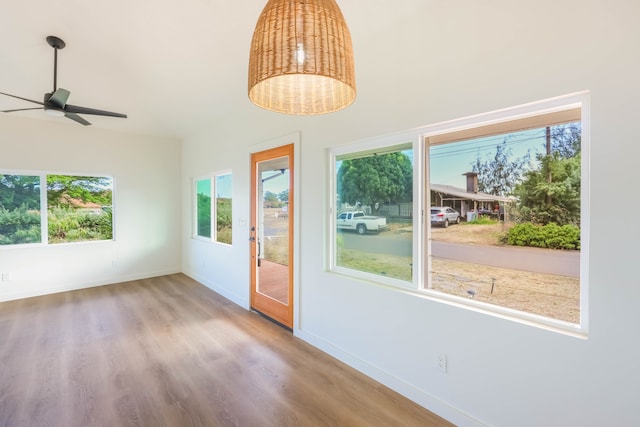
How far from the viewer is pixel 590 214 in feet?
4.66

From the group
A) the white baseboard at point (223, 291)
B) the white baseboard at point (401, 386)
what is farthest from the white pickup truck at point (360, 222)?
the white baseboard at point (223, 291)

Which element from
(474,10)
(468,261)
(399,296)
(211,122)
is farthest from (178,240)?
(474,10)

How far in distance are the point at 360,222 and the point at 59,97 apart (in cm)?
299

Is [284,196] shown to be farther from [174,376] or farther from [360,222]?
[174,376]

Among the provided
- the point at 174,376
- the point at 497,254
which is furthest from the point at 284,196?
the point at 497,254

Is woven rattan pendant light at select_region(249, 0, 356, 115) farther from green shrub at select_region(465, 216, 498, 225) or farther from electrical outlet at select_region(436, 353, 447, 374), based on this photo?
electrical outlet at select_region(436, 353, 447, 374)

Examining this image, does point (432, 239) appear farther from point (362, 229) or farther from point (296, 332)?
point (296, 332)

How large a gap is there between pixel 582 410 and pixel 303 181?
253cm

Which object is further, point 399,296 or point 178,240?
point 178,240

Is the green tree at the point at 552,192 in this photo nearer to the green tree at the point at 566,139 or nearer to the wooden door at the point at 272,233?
the green tree at the point at 566,139

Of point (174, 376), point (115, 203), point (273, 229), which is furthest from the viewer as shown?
point (115, 203)

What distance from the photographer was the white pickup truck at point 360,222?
245 cm

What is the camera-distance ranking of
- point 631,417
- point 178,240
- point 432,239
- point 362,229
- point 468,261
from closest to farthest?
point 631,417
point 468,261
point 432,239
point 362,229
point 178,240

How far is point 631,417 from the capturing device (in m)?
1.31
